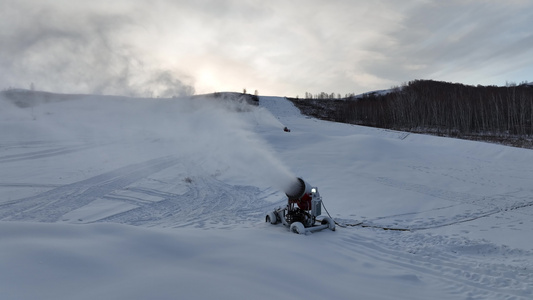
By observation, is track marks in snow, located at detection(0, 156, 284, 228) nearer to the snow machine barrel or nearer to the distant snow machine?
the distant snow machine

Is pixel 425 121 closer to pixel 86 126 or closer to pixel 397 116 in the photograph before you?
pixel 397 116

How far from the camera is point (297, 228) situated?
325 inches

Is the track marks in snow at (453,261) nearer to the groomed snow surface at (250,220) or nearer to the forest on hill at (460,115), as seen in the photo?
the groomed snow surface at (250,220)

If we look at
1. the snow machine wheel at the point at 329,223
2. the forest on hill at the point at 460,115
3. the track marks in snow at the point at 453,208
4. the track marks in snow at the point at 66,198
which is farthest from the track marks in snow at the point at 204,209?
the forest on hill at the point at 460,115

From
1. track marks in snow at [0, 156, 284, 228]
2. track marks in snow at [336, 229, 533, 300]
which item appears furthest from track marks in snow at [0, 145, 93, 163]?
track marks in snow at [336, 229, 533, 300]

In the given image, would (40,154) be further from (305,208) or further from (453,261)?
(453,261)

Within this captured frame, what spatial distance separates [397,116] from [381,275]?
3020 inches

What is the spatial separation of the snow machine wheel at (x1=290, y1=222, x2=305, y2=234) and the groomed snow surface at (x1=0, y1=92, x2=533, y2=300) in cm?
22

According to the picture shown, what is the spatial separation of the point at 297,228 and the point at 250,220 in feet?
8.46

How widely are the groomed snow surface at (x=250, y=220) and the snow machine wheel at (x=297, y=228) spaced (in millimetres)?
217

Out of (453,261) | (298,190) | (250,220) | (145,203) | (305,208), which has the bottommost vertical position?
(453,261)

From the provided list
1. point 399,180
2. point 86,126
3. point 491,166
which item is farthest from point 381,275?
point 86,126

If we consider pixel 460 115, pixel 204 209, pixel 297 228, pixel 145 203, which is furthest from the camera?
pixel 460 115

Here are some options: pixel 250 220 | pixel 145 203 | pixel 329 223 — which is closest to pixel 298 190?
pixel 329 223
